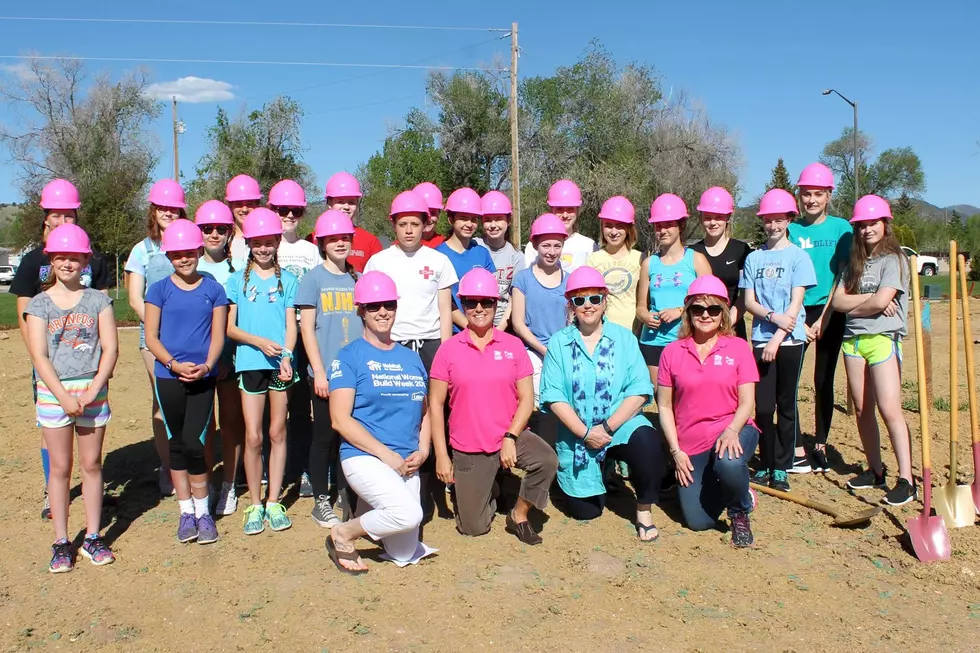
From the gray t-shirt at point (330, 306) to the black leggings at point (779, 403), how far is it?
2.83 meters

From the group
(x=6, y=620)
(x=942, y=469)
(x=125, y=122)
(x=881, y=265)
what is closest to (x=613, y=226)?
(x=881, y=265)

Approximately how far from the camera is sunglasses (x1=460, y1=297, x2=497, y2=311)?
4.76 meters

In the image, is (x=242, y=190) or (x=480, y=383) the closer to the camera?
(x=480, y=383)

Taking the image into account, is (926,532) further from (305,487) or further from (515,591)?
(305,487)

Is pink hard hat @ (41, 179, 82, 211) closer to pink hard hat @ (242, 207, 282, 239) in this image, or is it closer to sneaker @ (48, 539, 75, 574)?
pink hard hat @ (242, 207, 282, 239)

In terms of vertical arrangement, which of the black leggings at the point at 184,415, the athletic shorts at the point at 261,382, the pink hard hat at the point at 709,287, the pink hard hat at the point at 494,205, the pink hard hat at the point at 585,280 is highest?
the pink hard hat at the point at 494,205

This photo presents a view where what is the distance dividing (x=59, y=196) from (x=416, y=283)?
2.38 metres

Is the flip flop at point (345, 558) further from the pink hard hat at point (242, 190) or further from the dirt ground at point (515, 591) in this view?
the pink hard hat at point (242, 190)

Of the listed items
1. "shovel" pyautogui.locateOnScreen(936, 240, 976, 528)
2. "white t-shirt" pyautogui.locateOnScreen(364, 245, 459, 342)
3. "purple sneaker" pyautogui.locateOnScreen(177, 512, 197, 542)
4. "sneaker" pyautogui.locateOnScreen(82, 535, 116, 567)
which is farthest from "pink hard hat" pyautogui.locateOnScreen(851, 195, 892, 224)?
"sneaker" pyautogui.locateOnScreen(82, 535, 116, 567)

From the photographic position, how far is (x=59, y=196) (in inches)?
203

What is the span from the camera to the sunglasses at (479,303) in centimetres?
476

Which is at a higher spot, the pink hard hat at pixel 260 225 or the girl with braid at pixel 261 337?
the pink hard hat at pixel 260 225

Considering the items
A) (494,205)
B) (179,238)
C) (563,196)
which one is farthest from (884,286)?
(179,238)

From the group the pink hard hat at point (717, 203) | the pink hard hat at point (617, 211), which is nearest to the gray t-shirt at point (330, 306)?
the pink hard hat at point (617, 211)
